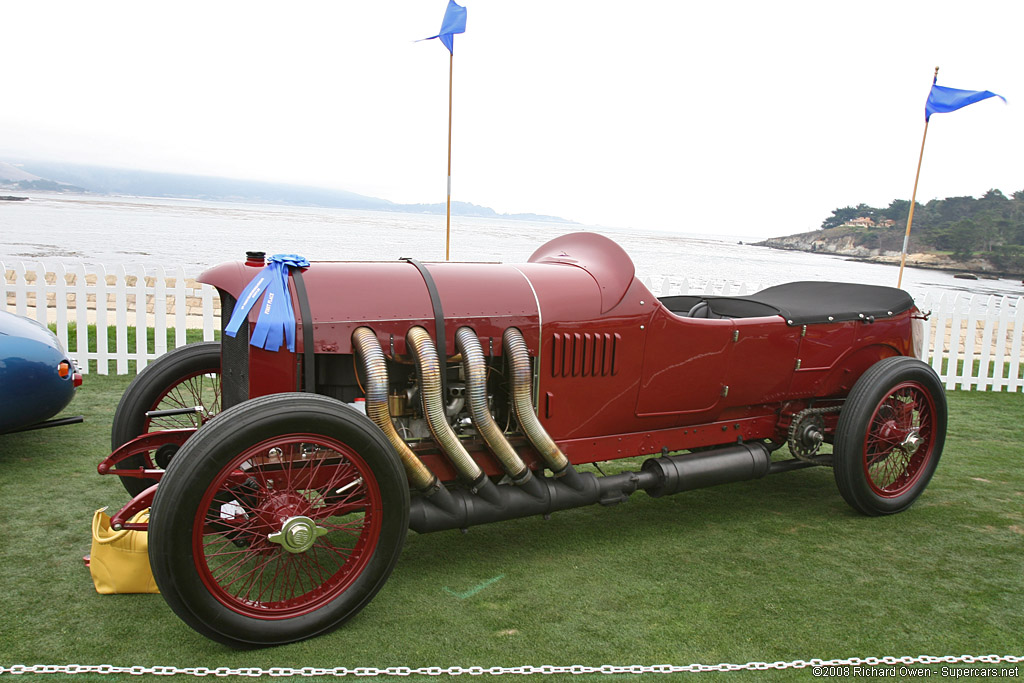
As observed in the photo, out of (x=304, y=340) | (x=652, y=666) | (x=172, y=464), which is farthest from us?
(x=304, y=340)

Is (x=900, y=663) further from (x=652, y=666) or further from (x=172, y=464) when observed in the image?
(x=172, y=464)

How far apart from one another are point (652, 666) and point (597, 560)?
3.23ft

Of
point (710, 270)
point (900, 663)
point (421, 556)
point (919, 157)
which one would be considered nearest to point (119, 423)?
point (421, 556)

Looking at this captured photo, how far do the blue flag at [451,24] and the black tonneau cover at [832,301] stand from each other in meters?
4.50

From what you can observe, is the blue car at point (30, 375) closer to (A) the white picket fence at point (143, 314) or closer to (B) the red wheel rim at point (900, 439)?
(A) the white picket fence at point (143, 314)

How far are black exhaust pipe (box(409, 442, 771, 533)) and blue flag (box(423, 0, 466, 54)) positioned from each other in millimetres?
5372

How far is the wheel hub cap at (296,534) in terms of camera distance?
278 cm

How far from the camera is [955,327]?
29.6 ft

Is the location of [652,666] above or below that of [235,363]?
below

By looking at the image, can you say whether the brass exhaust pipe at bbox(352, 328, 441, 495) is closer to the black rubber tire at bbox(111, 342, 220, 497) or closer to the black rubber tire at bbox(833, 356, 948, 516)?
the black rubber tire at bbox(111, 342, 220, 497)

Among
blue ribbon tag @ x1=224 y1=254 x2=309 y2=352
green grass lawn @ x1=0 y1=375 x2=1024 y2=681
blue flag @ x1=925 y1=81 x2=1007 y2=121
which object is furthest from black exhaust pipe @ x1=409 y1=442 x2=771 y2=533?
blue flag @ x1=925 y1=81 x2=1007 y2=121

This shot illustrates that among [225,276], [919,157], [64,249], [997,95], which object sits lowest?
[64,249]

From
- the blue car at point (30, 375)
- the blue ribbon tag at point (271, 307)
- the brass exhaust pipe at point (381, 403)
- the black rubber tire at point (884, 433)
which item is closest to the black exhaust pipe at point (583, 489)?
the brass exhaust pipe at point (381, 403)

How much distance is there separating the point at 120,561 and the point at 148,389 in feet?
3.66
